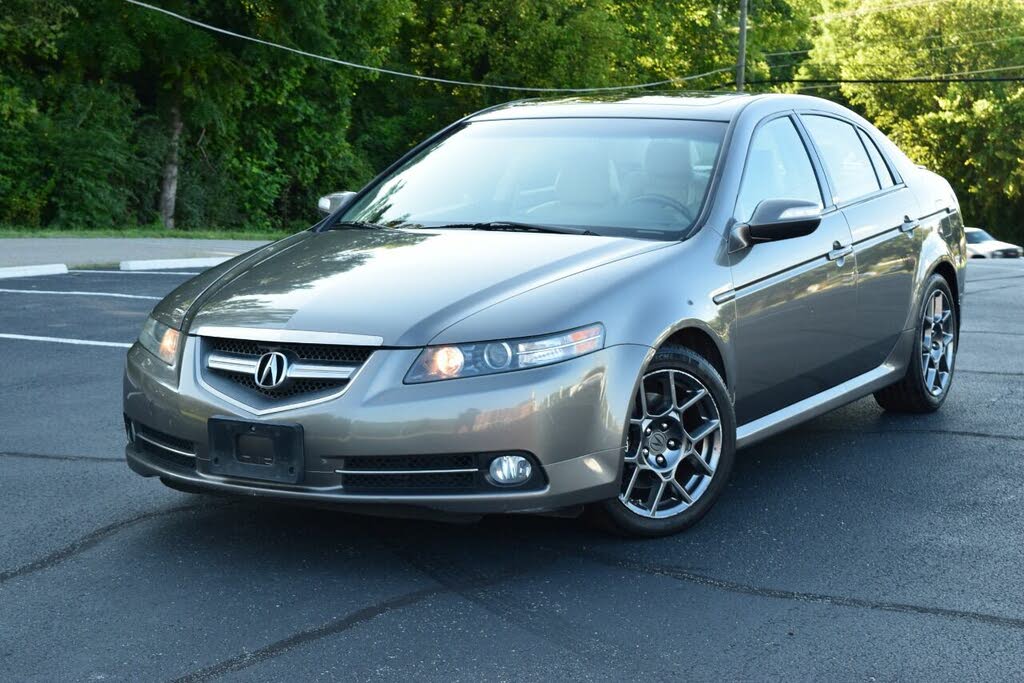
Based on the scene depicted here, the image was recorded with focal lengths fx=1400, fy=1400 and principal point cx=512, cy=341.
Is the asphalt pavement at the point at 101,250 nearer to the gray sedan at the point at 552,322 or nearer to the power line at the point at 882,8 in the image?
the gray sedan at the point at 552,322

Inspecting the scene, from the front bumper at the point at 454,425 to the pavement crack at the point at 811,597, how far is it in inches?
10.7

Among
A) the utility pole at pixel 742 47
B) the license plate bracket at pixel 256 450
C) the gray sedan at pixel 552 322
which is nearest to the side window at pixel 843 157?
the gray sedan at pixel 552 322

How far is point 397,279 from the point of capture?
188 inches

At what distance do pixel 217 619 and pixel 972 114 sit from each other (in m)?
54.5

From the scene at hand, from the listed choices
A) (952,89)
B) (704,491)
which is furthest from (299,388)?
(952,89)

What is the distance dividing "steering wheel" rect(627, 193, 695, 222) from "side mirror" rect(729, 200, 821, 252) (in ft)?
0.63

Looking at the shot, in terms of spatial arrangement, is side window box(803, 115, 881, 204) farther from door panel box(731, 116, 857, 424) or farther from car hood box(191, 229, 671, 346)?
car hood box(191, 229, 671, 346)

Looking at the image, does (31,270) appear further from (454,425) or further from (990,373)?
(454,425)

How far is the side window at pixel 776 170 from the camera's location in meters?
5.59

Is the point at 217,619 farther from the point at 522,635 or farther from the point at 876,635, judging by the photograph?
the point at 876,635

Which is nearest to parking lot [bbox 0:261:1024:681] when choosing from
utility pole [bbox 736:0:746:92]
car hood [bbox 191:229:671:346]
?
car hood [bbox 191:229:671:346]

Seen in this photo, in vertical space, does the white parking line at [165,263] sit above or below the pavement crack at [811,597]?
below

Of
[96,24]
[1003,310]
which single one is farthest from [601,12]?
[1003,310]

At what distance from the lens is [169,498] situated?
5414mm
